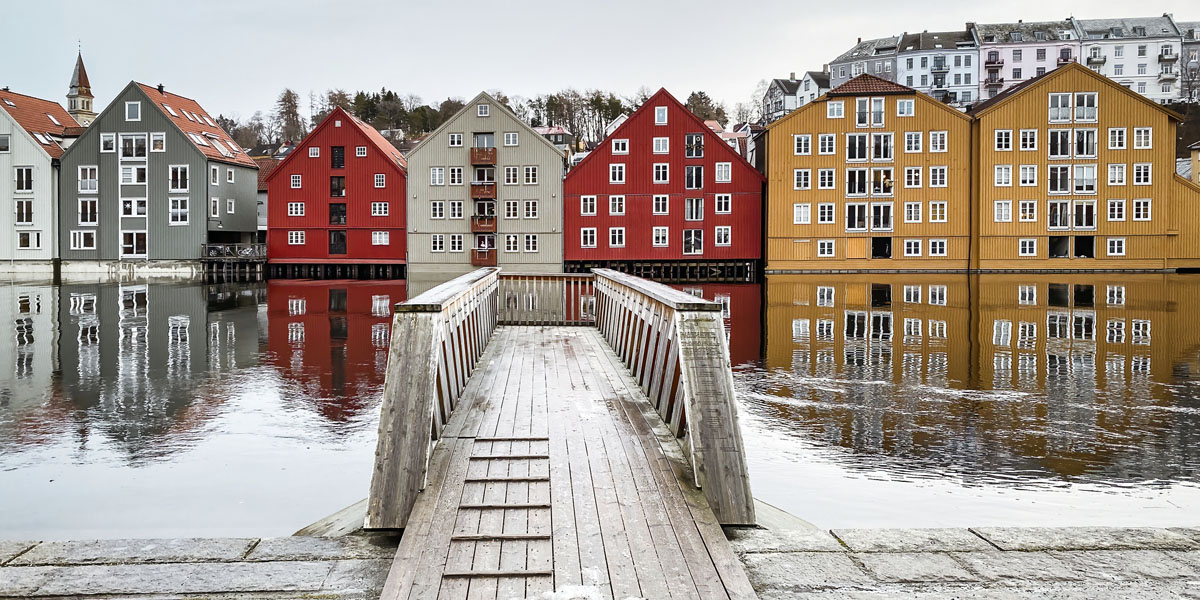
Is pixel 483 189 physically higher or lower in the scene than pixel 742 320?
higher

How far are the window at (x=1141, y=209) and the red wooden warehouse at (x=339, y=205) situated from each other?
44.1 m

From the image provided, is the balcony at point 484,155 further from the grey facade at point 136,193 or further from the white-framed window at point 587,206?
the grey facade at point 136,193

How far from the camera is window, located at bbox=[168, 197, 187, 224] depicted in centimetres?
6106

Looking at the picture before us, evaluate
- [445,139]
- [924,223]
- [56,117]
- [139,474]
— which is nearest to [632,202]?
[445,139]

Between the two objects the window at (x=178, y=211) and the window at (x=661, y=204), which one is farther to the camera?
the window at (x=178, y=211)

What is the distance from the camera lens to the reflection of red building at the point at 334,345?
45.3ft

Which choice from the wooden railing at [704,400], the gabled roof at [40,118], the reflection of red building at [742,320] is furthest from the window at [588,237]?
the wooden railing at [704,400]

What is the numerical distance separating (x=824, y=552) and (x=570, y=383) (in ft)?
17.9

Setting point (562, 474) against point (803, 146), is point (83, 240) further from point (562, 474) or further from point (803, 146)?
point (562, 474)

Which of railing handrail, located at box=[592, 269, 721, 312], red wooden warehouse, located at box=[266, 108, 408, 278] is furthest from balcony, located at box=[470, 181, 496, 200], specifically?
railing handrail, located at box=[592, 269, 721, 312]

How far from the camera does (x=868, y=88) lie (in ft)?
186

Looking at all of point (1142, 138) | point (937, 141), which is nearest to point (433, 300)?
point (937, 141)

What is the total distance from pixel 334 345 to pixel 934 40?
10511 cm

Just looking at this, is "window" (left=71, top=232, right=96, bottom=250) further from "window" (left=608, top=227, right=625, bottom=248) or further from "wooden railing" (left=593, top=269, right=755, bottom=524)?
"wooden railing" (left=593, top=269, right=755, bottom=524)
